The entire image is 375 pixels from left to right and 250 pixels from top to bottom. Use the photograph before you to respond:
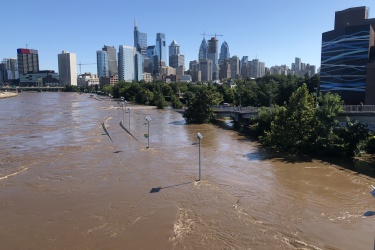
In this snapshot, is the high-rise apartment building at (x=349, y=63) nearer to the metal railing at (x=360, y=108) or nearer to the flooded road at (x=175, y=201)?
the metal railing at (x=360, y=108)

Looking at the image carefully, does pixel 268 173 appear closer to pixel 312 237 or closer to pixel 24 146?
pixel 312 237

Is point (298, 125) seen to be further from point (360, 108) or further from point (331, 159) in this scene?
point (360, 108)

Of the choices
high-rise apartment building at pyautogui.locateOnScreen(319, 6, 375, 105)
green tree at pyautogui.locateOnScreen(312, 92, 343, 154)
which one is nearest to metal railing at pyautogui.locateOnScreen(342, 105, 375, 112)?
green tree at pyautogui.locateOnScreen(312, 92, 343, 154)

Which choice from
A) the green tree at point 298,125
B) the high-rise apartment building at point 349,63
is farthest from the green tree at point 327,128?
the high-rise apartment building at point 349,63

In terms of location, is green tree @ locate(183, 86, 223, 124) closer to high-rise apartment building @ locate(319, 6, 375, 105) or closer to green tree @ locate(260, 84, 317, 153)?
green tree @ locate(260, 84, 317, 153)

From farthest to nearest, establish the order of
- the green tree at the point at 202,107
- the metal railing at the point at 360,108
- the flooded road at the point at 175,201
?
the green tree at the point at 202,107, the metal railing at the point at 360,108, the flooded road at the point at 175,201

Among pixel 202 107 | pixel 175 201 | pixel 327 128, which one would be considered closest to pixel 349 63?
pixel 202 107
